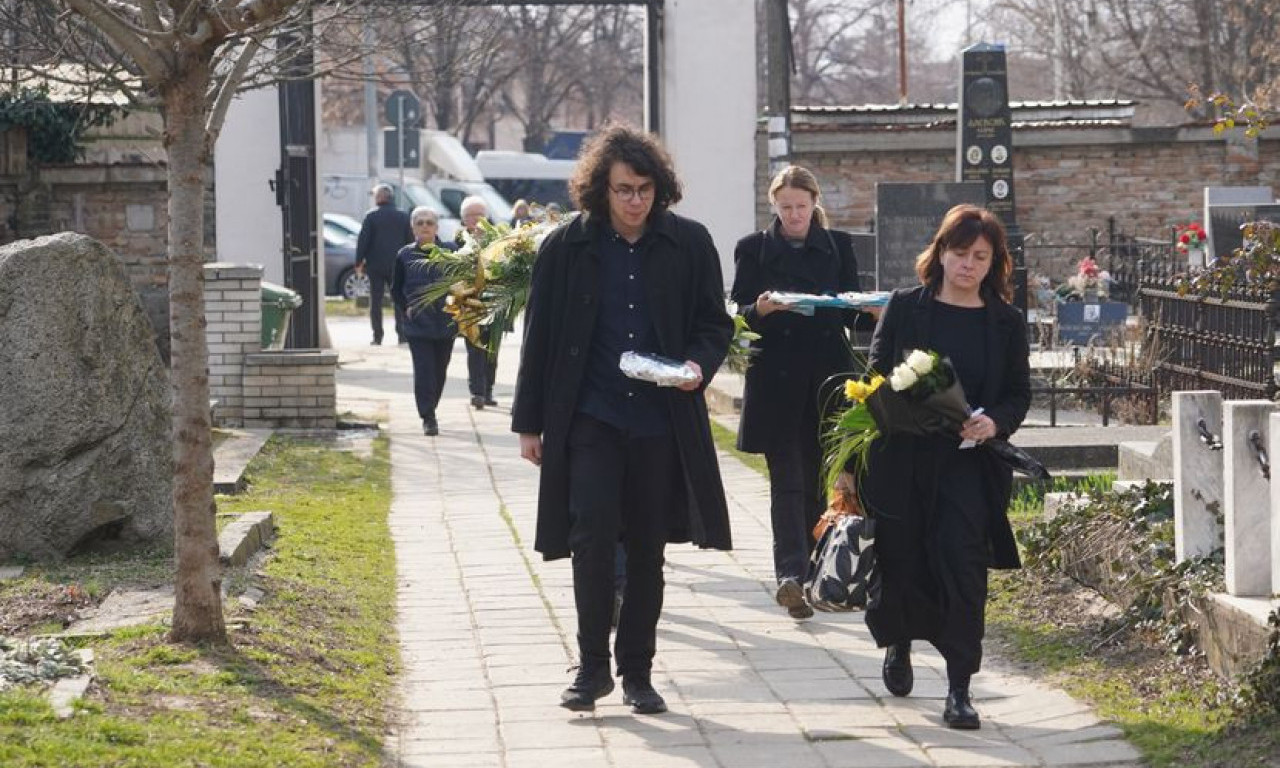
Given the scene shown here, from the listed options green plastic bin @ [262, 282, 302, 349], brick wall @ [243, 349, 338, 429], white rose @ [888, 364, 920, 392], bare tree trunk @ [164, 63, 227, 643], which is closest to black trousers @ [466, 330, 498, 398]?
green plastic bin @ [262, 282, 302, 349]

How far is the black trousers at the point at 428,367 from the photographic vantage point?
14.8 meters

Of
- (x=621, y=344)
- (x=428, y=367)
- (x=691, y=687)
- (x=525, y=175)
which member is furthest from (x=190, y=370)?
(x=525, y=175)

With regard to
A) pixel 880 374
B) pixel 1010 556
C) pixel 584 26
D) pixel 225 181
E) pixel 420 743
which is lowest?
pixel 420 743

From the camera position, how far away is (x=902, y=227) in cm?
1547

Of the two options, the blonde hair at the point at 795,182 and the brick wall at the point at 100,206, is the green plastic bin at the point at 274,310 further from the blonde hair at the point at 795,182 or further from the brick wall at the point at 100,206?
the blonde hair at the point at 795,182

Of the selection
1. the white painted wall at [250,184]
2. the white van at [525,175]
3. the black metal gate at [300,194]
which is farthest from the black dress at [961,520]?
the white van at [525,175]

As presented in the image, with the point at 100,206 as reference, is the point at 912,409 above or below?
below

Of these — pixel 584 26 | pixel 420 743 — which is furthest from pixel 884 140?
pixel 584 26

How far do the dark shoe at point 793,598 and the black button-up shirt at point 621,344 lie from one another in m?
1.62

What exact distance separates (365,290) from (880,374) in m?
27.2

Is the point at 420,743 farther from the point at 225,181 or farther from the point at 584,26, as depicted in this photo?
the point at 584,26

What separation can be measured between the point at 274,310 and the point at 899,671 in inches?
423

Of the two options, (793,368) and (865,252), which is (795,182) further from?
(865,252)

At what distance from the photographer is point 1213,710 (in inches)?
234
